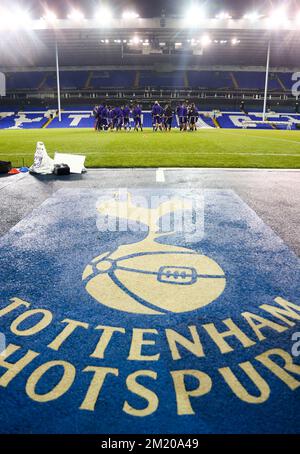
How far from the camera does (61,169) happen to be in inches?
358

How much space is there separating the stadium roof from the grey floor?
28.8m

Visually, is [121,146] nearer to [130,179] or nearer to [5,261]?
[130,179]

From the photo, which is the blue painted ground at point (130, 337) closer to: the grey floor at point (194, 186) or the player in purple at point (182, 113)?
the grey floor at point (194, 186)

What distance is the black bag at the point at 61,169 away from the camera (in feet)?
29.8

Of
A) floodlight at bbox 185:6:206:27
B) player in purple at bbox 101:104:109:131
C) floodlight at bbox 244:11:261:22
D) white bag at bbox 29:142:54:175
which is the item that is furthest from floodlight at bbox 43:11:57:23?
white bag at bbox 29:142:54:175

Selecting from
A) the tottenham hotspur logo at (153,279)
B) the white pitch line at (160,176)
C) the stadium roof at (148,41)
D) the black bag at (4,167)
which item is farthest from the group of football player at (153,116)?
the tottenham hotspur logo at (153,279)

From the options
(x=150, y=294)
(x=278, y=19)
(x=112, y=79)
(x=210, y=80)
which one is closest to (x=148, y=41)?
(x=112, y=79)

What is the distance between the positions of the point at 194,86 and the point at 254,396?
1844 inches

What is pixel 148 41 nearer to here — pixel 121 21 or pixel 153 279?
pixel 121 21

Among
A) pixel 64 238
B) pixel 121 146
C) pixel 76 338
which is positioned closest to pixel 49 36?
pixel 121 146

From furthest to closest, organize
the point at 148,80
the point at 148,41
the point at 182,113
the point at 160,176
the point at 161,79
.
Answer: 1. the point at 161,79
2. the point at 148,80
3. the point at 148,41
4. the point at 182,113
5. the point at 160,176

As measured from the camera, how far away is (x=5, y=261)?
3908 millimetres

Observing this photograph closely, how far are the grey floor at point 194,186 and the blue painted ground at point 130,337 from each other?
0.76m

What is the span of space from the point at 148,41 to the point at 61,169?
34.7 meters
